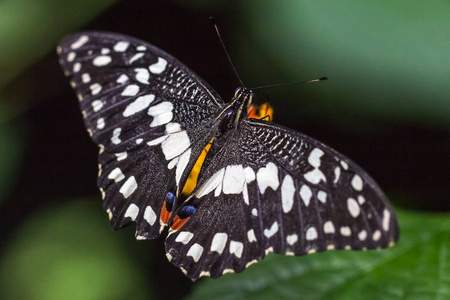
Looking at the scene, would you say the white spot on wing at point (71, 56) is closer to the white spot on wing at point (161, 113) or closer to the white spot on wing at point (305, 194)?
the white spot on wing at point (161, 113)

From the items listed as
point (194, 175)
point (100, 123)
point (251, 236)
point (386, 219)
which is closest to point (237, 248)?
point (251, 236)

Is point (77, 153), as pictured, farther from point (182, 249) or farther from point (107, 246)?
point (182, 249)

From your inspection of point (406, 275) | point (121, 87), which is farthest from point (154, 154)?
point (406, 275)

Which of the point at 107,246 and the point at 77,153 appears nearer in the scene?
the point at 107,246

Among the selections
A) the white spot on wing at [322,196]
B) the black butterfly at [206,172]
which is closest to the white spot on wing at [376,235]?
the black butterfly at [206,172]

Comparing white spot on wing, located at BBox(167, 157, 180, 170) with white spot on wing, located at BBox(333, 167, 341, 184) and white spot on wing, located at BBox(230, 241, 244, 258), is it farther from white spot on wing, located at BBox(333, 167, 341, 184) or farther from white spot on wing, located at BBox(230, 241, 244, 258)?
white spot on wing, located at BBox(333, 167, 341, 184)

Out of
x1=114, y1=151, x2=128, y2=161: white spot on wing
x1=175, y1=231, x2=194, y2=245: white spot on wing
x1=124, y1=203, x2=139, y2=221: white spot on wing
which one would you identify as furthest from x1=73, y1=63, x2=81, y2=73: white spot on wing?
x1=175, y1=231, x2=194, y2=245: white spot on wing

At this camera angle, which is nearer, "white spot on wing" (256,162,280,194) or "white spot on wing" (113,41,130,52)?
"white spot on wing" (256,162,280,194)

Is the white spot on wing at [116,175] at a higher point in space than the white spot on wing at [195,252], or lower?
higher
